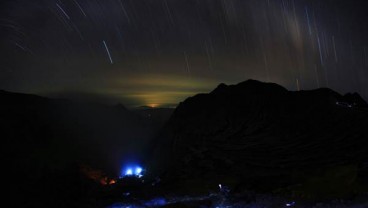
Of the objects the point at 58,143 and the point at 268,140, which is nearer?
the point at 268,140

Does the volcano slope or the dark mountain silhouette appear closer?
the volcano slope

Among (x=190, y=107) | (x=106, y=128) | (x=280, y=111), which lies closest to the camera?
(x=280, y=111)

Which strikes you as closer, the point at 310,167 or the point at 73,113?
the point at 310,167

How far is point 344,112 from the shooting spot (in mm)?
35875

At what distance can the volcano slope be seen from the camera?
2388cm

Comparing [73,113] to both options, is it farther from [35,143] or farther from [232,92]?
[232,92]

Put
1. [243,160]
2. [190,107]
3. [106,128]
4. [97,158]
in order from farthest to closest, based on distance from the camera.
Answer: [106,128] < [97,158] < [190,107] < [243,160]

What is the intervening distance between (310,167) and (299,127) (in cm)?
1099

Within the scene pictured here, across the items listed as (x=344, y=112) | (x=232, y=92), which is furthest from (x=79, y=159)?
(x=344, y=112)

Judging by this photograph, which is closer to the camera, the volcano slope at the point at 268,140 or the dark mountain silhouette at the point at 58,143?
the volcano slope at the point at 268,140

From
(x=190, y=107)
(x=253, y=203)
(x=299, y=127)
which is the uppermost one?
(x=190, y=107)

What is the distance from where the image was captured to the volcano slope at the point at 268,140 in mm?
23875

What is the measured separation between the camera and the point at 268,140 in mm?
35281

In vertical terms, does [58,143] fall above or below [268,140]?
above
